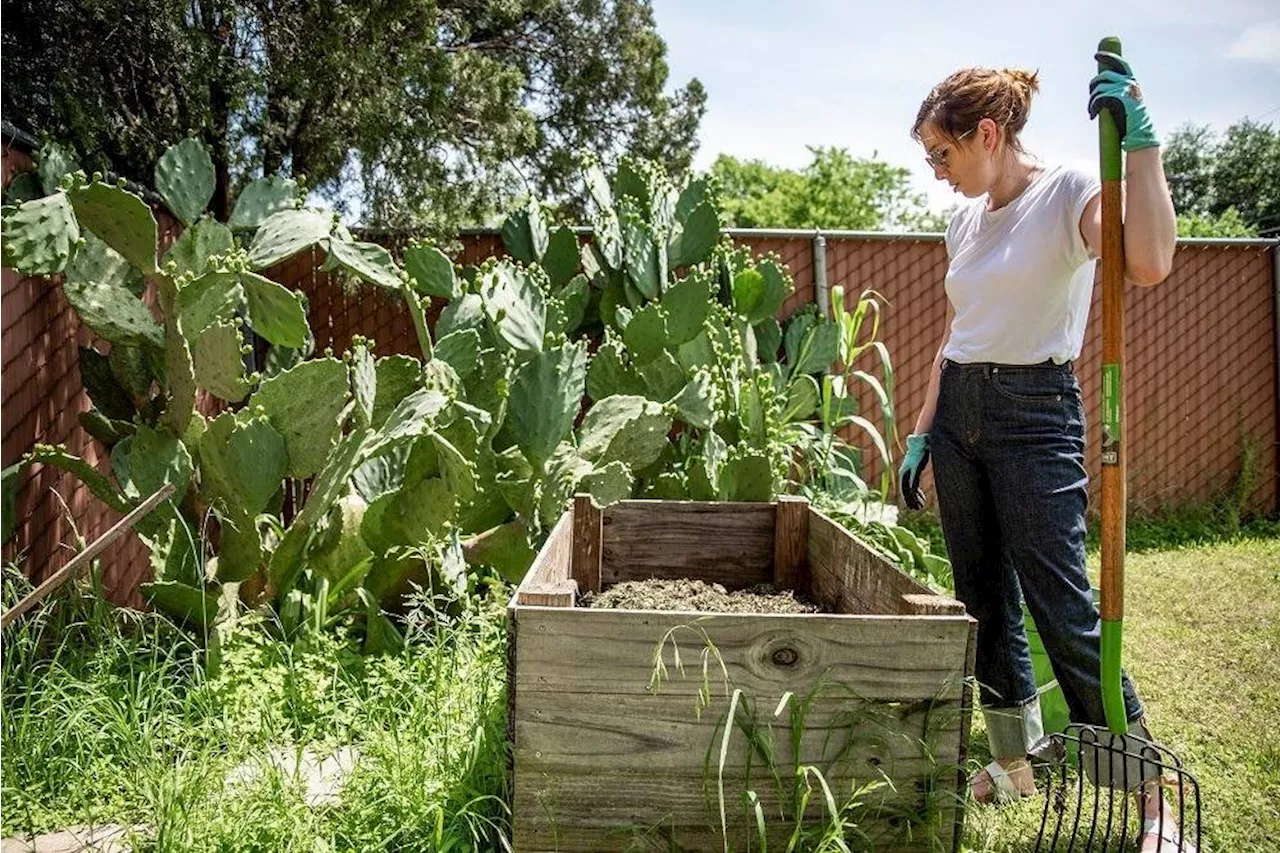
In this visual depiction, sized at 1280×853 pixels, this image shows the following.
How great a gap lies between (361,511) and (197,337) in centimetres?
62

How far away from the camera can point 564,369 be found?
117 inches

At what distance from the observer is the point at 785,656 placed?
1.43 metres

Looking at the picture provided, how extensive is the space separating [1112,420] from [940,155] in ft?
1.90

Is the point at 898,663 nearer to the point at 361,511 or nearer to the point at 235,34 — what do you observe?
the point at 361,511

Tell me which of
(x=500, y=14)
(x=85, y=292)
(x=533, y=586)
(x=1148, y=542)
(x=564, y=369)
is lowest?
(x=1148, y=542)

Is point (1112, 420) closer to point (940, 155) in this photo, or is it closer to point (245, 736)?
point (940, 155)

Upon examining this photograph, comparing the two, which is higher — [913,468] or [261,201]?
[261,201]

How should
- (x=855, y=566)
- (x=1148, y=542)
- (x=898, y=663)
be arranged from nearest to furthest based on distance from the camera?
(x=898, y=663) < (x=855, y=566) < (x=1148, y=542)

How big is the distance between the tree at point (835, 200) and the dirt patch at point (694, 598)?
2368cm

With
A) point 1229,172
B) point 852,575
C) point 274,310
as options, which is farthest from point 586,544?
point 1229,172

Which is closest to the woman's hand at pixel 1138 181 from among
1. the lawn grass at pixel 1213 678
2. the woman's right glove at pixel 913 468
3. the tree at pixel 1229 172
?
the woman's right glove at pixel 913 468

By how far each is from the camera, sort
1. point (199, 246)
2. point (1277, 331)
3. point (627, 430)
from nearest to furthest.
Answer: point (199, 246) < point (627, 430) < point (1277, 331)

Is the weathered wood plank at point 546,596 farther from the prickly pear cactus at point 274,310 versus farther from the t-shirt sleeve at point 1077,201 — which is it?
the prickly pear cactus at point 274,310

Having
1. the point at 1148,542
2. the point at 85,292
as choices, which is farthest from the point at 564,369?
the point at 1148,542
